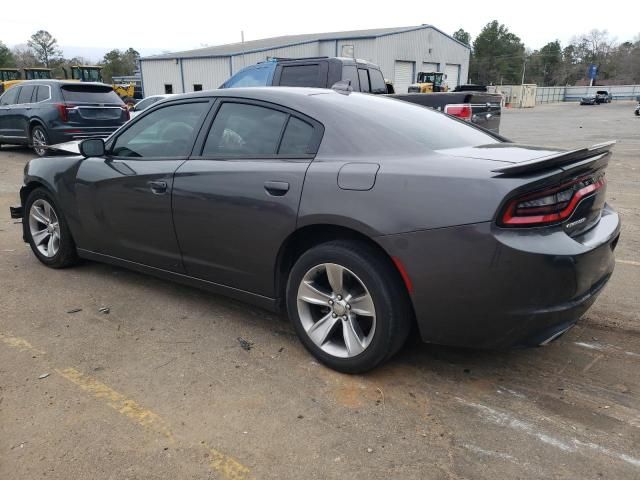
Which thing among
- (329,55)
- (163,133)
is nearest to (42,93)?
(163,133)

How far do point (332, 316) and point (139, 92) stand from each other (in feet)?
145

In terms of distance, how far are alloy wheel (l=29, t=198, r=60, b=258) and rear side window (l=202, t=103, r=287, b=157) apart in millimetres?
2017

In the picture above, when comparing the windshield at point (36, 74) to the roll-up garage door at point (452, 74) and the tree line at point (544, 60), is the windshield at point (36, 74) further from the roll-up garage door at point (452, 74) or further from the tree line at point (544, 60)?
the tree line at point (544, 60)

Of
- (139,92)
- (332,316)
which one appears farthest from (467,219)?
(139,92)

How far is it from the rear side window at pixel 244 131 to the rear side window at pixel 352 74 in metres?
6.35

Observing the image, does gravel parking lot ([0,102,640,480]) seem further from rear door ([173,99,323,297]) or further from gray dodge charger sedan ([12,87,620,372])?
rear door ([173,99,323,297])

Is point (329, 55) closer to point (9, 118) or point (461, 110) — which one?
point (9, 118)

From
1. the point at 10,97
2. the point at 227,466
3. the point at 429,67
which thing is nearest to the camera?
the point at 227,466

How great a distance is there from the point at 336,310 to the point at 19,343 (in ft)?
7.00

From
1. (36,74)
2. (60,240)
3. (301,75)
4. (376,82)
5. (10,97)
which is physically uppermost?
(36,74)

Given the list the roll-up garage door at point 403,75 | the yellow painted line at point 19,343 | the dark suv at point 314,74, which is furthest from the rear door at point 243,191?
the roll-up garage door at point 403,75

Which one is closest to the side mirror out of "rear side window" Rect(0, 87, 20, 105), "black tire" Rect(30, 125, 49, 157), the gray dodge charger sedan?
the gray dodge charger sedan

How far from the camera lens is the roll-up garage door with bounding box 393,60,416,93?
3834 cm

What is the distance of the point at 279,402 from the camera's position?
2.78 m
